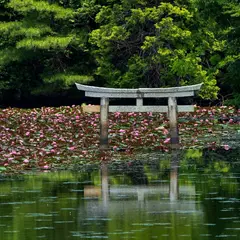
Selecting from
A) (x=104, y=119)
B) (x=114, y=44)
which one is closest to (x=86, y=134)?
(x=104, y=119)

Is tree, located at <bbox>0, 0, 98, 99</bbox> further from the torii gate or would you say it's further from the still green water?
the still green water

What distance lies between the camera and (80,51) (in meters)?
43.0

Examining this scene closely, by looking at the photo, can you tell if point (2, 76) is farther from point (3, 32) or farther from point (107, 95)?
point (107, 95)

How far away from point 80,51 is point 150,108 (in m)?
20.6

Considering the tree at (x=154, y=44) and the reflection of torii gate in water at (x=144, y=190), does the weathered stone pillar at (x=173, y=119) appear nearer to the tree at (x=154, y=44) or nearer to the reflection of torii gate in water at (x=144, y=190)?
the reflection of torii gate in water at (x=144, y=190)

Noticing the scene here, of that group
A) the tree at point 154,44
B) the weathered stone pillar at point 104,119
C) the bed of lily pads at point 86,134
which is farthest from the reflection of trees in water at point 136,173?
the tree at point 154,44

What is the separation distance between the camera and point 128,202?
1388 cm

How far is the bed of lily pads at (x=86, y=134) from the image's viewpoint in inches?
800

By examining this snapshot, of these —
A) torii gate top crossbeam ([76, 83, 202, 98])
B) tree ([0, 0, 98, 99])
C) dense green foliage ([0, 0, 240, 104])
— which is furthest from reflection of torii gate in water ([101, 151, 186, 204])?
tree ([0, 0, 98, 99])

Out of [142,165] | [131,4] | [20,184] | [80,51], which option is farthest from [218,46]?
[20,184]

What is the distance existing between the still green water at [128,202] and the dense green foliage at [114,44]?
1907 centimetres

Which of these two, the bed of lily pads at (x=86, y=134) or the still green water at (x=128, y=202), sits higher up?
the bed of lily pads at (x=86, y=134)

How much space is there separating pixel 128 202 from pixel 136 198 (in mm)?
436

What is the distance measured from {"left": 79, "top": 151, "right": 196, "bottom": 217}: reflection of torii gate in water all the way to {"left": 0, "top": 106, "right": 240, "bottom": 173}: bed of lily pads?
133 inches
